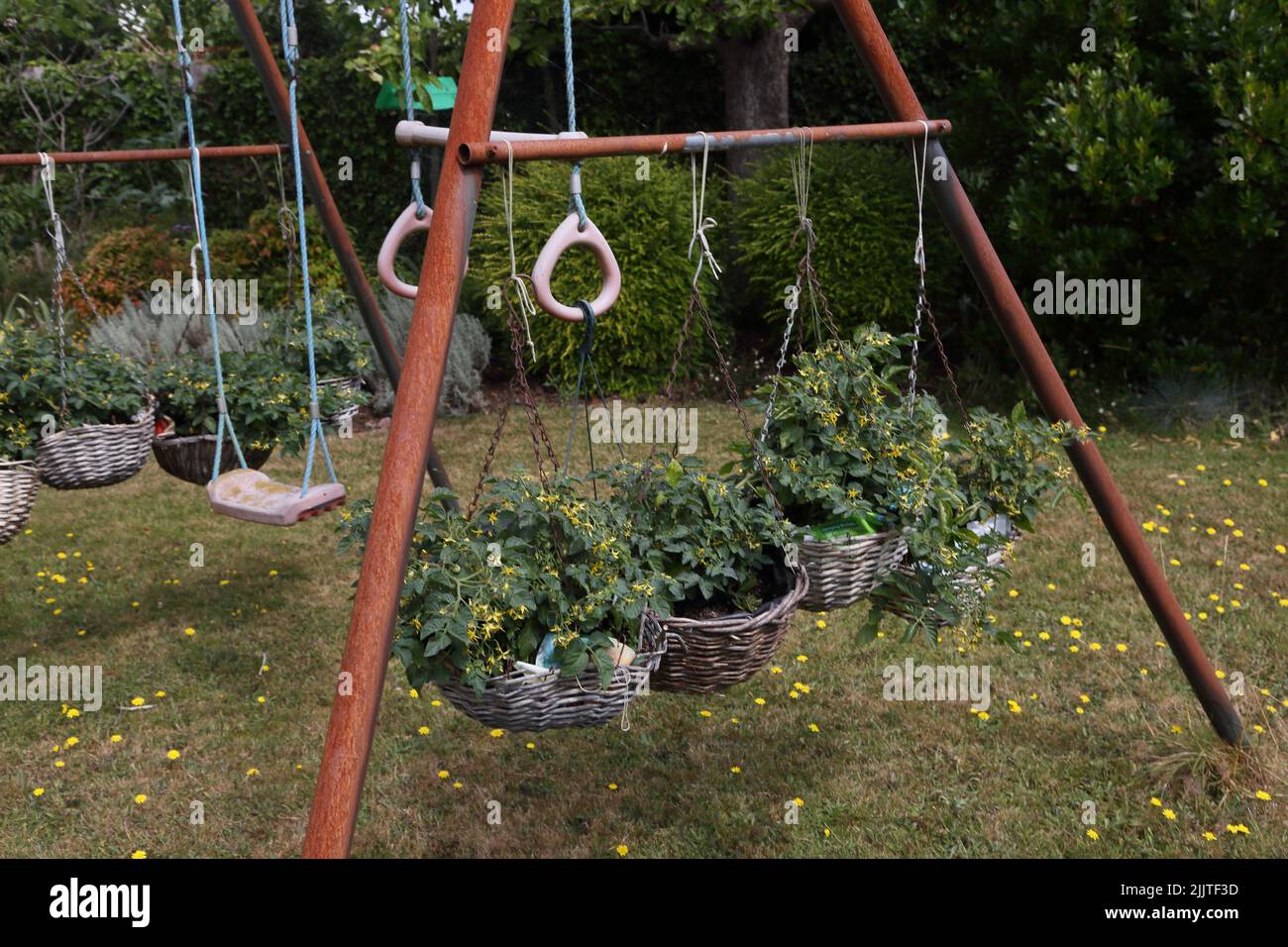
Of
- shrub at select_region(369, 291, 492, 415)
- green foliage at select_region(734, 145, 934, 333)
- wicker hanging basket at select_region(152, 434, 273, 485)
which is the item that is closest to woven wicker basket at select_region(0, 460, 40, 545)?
wicker hanging basket at select_region(152, 434, 273, 485)

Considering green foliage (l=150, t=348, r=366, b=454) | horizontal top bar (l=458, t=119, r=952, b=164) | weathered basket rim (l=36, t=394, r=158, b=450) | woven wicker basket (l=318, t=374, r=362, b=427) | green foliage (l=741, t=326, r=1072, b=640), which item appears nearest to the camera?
horizontal top bar (l=458, t=119, r=952, b=164)

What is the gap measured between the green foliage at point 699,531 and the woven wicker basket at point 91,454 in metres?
1.92

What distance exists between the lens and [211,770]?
12.7 feet

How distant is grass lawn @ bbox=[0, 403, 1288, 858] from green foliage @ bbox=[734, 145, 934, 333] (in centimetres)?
288

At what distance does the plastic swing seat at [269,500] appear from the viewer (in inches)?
113

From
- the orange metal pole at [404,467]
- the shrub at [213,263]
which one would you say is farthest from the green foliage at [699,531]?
the shrub at [213,263]

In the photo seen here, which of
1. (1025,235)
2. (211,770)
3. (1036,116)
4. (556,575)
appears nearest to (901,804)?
(556,575)

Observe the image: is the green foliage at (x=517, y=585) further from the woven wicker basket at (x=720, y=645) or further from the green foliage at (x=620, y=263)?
the green foliage at (x=620, y=263)

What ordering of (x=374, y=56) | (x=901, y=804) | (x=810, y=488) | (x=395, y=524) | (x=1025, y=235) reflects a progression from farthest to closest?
1. (x=374, y=56)
2. (x=1025, y=235)
3. (x=901, y=804)
4. (x=810, y=488)
5. (x=395, y=524)

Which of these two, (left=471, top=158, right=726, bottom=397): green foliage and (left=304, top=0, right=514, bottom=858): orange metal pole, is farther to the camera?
(left=471, top=158, right=726, bottom=397): green foliage

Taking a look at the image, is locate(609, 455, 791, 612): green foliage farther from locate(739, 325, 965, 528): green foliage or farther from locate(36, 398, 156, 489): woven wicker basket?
locate(36, 398, 156, 489): woven wicker basket

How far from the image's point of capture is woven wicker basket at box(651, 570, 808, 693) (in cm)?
260

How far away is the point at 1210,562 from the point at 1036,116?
3229 millimetres
